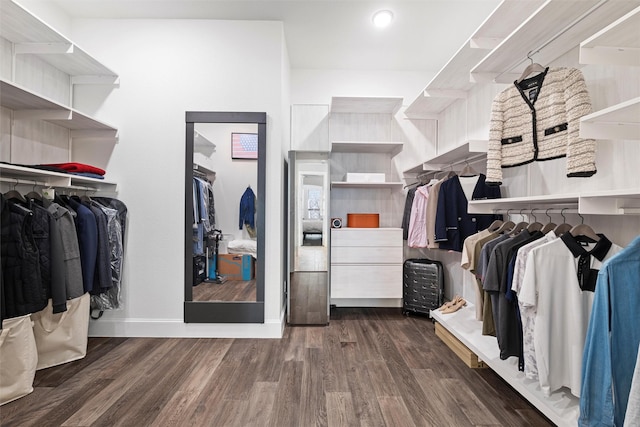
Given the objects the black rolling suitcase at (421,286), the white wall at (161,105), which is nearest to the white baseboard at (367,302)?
the black rolling suitcase at (421,286)

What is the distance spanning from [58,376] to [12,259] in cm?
89

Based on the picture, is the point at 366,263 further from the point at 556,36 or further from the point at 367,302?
the point at 556,36

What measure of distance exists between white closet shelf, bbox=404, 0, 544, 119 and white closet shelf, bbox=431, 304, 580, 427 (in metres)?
2.03

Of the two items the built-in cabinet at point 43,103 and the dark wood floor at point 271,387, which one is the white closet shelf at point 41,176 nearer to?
the built-in cabinet at point 43,103

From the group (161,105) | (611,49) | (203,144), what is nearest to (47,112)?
(161,105)

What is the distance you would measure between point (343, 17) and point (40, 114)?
2541 millimetres

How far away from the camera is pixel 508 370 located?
212cm

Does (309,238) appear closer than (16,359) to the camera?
No

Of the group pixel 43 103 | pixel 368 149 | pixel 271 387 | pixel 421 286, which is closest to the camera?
pixel 271 387

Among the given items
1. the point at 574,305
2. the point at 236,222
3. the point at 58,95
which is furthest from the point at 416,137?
the point at 58,95

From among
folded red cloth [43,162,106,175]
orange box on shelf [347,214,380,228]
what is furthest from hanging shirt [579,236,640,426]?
folded red cloth [43,162,106,175]

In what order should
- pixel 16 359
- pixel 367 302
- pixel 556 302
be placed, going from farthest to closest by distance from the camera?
pixel 367 302
pixel 16 359
pixel 556 302

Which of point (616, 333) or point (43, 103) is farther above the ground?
point (43, 103)

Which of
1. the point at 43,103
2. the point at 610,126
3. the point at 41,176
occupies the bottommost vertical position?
the point at 41,176
